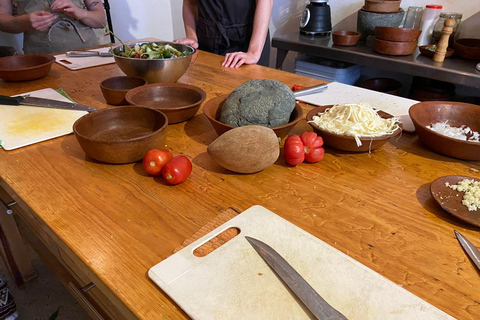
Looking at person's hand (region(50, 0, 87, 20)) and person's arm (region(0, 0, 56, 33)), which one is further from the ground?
person's hand (region(50, 0, 87, 20))

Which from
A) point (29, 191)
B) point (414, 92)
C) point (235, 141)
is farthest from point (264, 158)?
point (414, 92)

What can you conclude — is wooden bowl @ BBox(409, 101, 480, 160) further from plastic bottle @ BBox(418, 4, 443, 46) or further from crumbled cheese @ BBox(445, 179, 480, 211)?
plastic bottle @ BBox(418, 4, 443, 46)

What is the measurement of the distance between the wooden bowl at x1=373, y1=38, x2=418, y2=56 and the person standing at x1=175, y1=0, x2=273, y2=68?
Answer: 31.7 inches

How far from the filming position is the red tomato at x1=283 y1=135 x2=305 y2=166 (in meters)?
0.95

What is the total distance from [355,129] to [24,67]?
164 cm

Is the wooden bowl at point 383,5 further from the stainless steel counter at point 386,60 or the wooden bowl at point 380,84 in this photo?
the wooden bowl at point 380,84

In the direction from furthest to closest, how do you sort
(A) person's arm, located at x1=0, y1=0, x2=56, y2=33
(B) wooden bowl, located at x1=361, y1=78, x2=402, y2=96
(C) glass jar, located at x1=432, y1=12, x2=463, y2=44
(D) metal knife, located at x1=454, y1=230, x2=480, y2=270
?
(B) wooden bowl, located at x1=361, y1=78, x2=402, y2=96
(C) glass jar, located at x1=432, y1=12, x2=463, y2=44
(A) person's arm, located at x1=0, y1=0, x2=56, y2=33
(D) metal knife, located at x1=454, y1=230, x2=480, y2=270

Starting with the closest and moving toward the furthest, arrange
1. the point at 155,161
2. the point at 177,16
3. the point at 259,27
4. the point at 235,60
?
1. the point at 155,161
2. the point at 235,60
3. the point at 259,27
4. the point at 177,16

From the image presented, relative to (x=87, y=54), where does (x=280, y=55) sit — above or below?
below

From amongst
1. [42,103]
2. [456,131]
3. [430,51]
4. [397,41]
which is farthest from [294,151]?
[430,51]

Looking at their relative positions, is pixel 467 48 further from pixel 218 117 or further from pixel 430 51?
pixel 218 117

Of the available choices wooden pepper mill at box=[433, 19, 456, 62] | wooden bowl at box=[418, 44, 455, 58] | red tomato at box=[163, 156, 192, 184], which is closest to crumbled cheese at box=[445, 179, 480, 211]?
red tomato at box=[163, 156, 192, 184]

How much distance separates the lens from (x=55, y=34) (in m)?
2.49

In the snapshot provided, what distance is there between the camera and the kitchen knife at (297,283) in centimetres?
54
